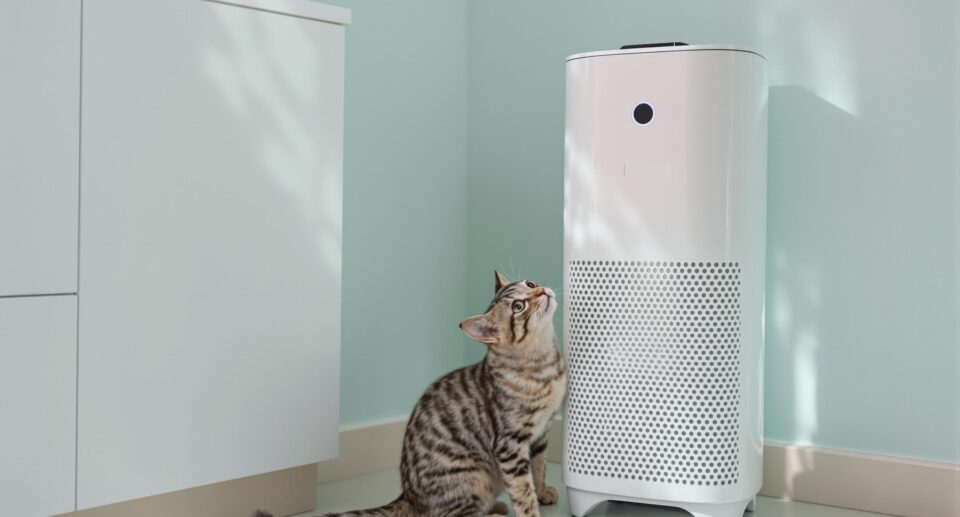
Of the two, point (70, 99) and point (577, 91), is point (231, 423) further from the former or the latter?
point (577, 91)

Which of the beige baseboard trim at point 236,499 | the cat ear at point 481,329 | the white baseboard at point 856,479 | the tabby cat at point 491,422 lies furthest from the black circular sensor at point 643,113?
the beige baseboard trim at point 236,499

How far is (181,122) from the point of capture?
162 cm

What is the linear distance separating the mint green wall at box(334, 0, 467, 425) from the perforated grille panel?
654 millimetres

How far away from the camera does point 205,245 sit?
1663 mm

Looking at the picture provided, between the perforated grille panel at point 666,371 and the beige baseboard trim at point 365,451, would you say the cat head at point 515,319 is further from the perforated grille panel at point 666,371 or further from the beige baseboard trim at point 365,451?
the beige baseboard trim at point 365,451

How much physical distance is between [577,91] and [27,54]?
1.00 m

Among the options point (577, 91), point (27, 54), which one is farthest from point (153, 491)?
point (577, 91)

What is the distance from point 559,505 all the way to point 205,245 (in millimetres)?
933

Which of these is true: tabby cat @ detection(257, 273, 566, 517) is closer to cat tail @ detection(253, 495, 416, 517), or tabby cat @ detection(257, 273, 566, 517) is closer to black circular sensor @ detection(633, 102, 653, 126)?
cat tail @ detection(253, 495, 416, 517)

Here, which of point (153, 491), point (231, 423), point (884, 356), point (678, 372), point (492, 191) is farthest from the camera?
point (492, 191)

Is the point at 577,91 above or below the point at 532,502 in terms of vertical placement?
above

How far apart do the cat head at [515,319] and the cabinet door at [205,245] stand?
1.01ft

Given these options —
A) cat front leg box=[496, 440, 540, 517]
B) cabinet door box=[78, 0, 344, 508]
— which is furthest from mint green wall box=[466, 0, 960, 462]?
cabinet door box=[78, 0, 344, 508]

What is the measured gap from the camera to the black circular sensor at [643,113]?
6.07 ft
